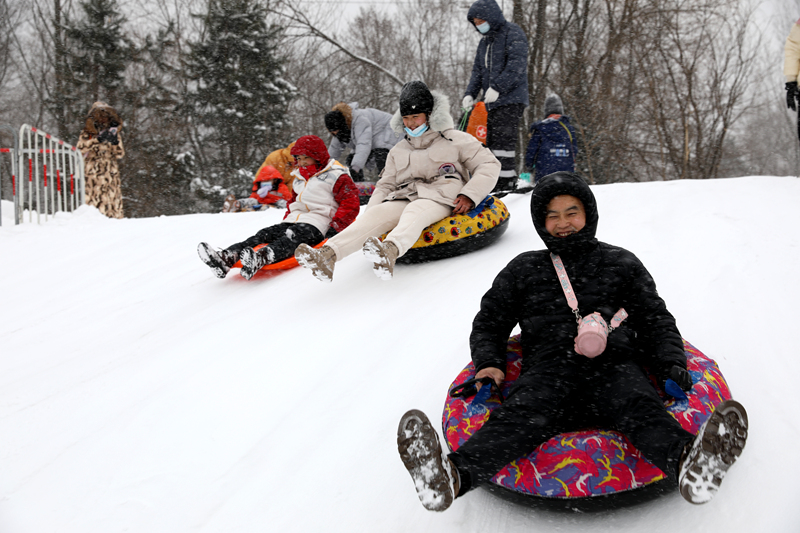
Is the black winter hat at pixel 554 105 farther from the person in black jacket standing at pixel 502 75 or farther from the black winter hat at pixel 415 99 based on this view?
the black winter hat at pixel 415 99

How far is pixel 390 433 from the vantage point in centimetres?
209

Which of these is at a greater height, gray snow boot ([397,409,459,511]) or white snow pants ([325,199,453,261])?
white snow pants ([325,199,453,261])

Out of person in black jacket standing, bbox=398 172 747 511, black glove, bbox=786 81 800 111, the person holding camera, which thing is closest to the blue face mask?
person in black jacket standing, bbox=398 172 747 511

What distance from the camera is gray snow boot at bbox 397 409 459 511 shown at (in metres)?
1.39

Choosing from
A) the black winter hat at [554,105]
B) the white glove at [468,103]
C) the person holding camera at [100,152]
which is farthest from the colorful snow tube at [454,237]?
the person holding camera at [100,152]

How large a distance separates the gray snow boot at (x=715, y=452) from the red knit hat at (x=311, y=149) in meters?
3.63

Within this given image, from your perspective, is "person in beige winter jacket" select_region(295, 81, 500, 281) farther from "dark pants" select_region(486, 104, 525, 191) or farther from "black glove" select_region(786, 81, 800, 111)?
"black glove" select_region(786, 81, 800, 111)

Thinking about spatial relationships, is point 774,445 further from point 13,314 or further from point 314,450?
point 13,314

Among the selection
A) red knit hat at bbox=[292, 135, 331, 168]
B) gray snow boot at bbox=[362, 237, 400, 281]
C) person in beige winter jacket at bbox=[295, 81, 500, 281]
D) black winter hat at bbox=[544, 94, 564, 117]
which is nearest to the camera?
gray snow boot at bbox=[362, 237, 400, 281]

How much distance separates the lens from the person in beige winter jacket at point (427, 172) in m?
3.79

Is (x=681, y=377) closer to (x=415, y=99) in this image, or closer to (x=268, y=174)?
(x=415, y=99)

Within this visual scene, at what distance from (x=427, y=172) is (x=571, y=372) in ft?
8.00

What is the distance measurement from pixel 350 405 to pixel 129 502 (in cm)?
86

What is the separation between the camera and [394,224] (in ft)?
12.8
